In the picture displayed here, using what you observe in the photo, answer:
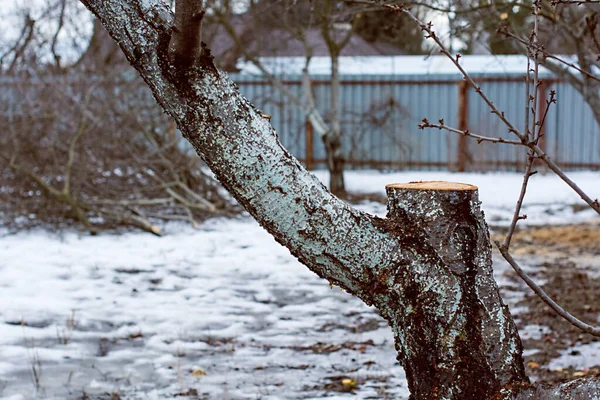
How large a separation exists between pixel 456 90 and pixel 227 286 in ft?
34.1

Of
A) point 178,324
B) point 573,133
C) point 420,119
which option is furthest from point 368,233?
point 573,133

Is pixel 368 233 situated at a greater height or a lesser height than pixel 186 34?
lesser

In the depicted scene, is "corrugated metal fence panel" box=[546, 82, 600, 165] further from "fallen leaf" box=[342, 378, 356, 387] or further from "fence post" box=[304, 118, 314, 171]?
"fallen leaf" box=[342, 378, 356, 387]

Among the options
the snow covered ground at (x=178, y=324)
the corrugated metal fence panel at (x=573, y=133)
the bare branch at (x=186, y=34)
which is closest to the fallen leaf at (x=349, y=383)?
the snow covered ground at (x=178, y=324)

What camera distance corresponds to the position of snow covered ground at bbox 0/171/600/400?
12.8ft

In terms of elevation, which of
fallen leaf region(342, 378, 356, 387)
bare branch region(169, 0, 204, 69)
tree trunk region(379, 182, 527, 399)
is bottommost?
fallen leaf region(342, 378, 356, 387)

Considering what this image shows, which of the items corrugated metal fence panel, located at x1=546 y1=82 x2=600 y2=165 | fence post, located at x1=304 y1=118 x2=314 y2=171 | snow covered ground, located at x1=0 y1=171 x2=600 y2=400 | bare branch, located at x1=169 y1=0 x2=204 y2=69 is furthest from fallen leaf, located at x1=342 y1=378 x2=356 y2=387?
corrugated metal fence panel, located at x1=546 y1=82 x2=600 y2=165

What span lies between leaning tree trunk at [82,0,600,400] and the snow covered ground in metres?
1.51

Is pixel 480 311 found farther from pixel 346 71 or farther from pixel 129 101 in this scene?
pixel 346 71

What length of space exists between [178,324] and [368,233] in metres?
2.98

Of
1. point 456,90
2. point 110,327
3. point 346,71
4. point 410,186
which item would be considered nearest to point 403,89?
point 456,90

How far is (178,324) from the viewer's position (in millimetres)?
4996

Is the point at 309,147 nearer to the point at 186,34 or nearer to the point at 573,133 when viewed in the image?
the point at 573,133

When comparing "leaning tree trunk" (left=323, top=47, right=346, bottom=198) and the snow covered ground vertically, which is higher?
"leaning tree trunk" (left=323, top=47, right=346, bottom=198)
